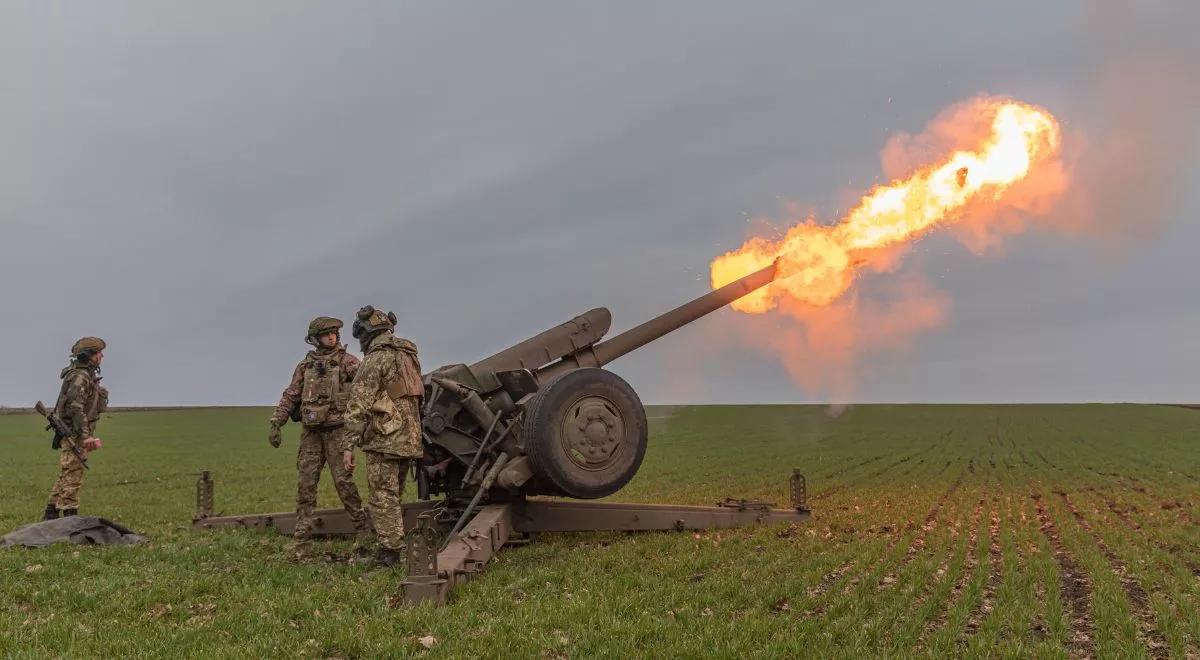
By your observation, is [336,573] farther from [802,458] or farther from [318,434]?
[802,458]

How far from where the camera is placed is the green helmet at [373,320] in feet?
29.1

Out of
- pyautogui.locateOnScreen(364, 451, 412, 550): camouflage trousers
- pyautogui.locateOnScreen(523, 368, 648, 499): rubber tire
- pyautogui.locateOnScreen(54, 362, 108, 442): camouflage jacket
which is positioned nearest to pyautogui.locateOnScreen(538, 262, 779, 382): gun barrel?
pyautogui.locateOnScreen(523, 368, 648, 499): rubber tire

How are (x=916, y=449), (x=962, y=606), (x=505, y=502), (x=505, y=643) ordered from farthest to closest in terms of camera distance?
(x=916, y=449)
(x=505, y=502)
(x=962, y=606)
(x=505, y=643)

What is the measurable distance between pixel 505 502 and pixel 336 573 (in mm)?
2209

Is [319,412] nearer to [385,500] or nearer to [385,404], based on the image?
[385,404]

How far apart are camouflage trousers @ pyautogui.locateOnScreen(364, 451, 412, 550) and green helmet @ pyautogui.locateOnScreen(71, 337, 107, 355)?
5.60 m

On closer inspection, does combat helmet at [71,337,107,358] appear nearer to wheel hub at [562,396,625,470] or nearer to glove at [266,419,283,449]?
glove at [266,419,283,449]

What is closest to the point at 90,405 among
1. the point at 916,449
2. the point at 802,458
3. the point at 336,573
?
the point at 336,573

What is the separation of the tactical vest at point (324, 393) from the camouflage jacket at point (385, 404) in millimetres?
1006

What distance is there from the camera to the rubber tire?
9.13 meters

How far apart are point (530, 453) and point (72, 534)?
218 inches

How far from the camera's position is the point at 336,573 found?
8180 mm

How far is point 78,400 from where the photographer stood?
11117mm

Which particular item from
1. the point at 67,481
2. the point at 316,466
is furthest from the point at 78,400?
the point at 316,466
